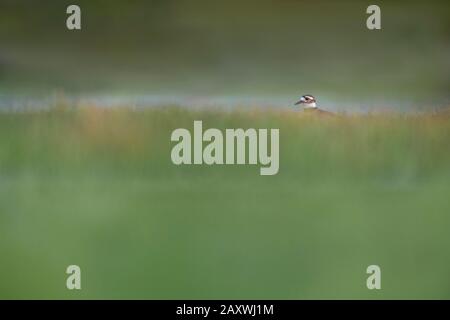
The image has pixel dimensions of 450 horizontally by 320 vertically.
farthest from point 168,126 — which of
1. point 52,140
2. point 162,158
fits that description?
point 52,140

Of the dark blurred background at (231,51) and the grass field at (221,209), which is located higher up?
the dark blurred background at (231,51)

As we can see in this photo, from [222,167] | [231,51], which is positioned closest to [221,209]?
[222,167]

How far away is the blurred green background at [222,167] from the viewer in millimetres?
2100

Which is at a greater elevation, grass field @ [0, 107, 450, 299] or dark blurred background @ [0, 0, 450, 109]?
dark blurred background @ [0, 0, 450, 109]

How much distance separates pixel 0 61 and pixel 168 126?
2.11 ft

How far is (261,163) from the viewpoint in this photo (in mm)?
2117

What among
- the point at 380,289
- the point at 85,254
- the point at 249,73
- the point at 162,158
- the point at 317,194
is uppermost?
the point at 249,73

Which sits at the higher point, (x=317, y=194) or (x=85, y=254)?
(x=317, y=194)

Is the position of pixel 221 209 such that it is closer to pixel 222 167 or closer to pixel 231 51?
pixel 222 167

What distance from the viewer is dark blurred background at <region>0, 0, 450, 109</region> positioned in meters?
2.10

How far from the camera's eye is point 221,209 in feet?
6.97

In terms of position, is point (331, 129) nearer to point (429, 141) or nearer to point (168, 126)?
point (429, 141)

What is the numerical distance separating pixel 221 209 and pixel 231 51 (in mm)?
570

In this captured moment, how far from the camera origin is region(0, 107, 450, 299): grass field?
2107 mm
